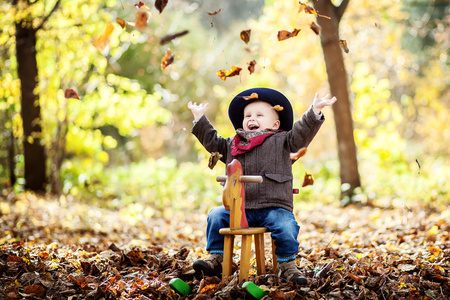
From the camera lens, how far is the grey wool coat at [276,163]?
2992 millimetres

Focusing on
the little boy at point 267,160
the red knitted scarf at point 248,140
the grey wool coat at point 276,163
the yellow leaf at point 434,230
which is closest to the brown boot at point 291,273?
the little boy at point 267,160

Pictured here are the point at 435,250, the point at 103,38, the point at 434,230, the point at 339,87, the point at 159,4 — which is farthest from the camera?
Result: the point at 339,87

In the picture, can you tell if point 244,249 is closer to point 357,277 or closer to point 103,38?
point 357,277

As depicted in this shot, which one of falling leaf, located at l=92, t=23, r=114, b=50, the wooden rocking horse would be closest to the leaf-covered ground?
the wooden rocking horse

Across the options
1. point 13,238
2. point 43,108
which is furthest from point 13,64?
point 13,238

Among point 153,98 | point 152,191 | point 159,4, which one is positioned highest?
point 153,98

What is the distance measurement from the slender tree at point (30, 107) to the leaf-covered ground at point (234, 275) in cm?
323

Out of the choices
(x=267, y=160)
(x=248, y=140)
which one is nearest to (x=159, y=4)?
(x=248, y=140)

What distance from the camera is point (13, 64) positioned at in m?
9.18

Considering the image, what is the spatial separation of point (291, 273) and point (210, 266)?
0.53 m

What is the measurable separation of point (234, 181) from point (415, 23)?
8.51 metres

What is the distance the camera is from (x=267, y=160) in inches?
121

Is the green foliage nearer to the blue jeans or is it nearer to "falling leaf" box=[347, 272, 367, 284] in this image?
the blue jeans

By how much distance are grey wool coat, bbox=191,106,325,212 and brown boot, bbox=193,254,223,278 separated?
42 cm
